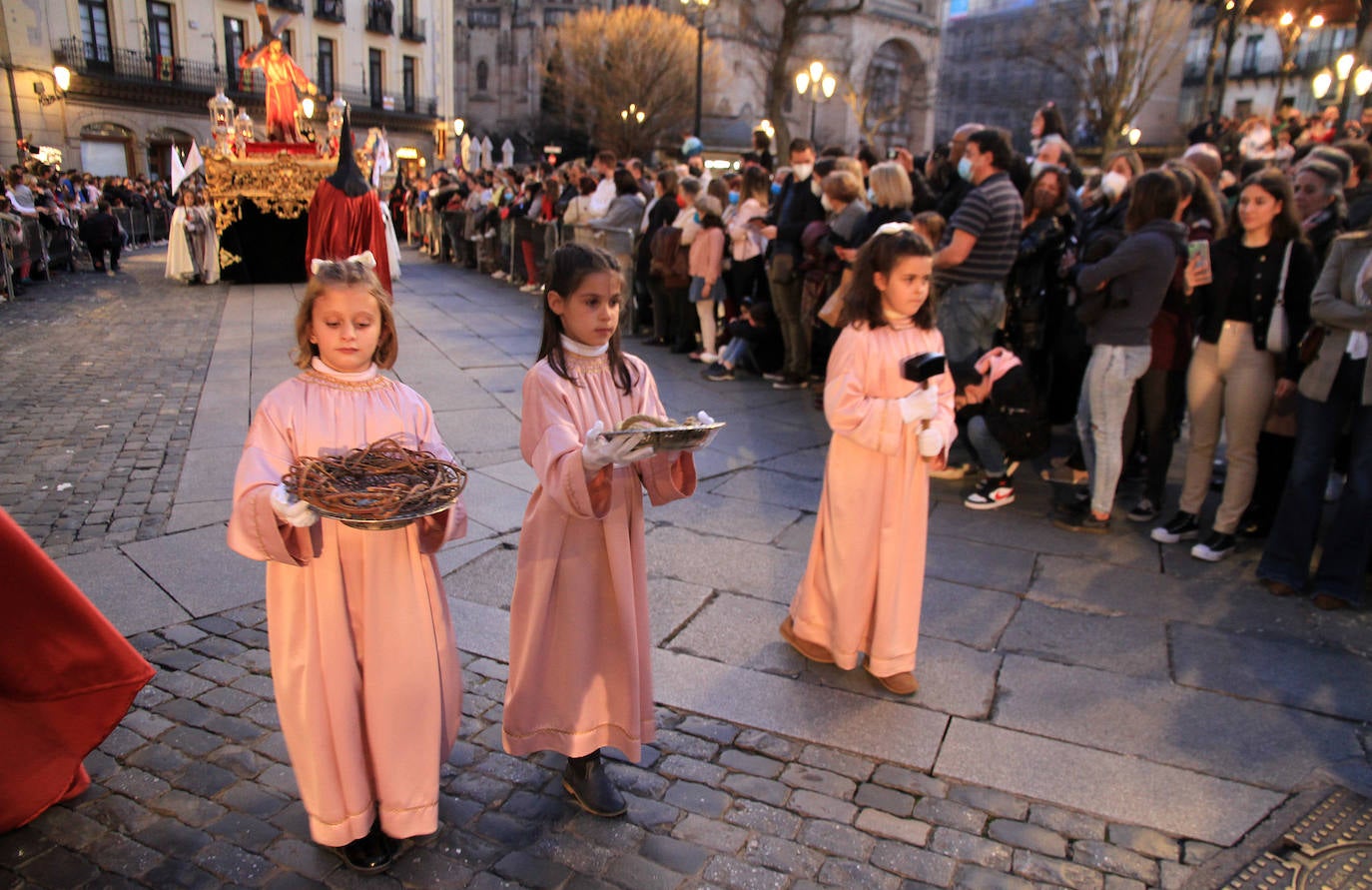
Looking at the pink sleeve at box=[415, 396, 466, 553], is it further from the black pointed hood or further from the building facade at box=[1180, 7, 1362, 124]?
the building facade at box=[1180, 7, 1362, 124]

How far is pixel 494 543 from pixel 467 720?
1666 mm

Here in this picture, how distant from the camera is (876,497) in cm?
345

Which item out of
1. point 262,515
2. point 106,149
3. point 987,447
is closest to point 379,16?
point 106,149

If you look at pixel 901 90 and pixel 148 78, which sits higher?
pixel 901 90

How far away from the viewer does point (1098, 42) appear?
30.5 m

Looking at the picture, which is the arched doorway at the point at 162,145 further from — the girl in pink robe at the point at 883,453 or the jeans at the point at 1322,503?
the jeans at the point at 1322,503

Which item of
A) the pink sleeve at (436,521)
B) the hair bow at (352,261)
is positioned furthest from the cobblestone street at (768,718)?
the hair bow at (352,261)

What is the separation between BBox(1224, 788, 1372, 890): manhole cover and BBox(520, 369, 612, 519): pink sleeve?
2.08 m

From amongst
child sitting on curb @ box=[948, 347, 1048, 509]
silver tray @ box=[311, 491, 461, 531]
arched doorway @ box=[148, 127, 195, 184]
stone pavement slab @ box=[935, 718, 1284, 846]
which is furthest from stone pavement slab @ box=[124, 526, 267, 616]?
arched doorway @ box=[148, 127, 195, 184]

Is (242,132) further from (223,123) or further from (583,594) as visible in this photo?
(583,594)

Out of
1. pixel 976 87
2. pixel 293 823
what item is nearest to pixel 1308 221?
pixel 293 823

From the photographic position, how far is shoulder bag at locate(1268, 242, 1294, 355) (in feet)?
15.3

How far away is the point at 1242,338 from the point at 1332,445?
716 millimetres

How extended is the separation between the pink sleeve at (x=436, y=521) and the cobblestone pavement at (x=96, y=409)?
10.0 feet
